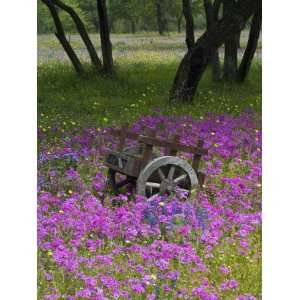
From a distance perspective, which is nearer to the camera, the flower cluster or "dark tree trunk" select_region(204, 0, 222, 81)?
the flower cluster

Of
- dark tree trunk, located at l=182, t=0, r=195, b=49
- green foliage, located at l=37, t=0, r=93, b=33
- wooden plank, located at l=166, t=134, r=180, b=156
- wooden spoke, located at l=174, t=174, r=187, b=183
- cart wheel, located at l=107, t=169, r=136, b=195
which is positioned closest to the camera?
wooden spoke, located at l=174, t=174, r=187, b=183

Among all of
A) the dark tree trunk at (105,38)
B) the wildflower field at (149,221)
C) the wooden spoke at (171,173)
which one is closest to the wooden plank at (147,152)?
the wooden spoke at (171,173)

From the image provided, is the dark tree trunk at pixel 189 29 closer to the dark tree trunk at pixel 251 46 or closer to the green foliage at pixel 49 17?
the dark tree trunk at pixel 251 46

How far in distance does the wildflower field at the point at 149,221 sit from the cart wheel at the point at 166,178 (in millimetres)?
138

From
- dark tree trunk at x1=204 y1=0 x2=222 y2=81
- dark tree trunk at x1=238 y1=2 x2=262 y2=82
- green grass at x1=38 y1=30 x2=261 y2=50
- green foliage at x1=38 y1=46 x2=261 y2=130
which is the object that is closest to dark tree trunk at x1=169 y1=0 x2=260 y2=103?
green foliage at x1=38 y1=46 x2=261 y2=130

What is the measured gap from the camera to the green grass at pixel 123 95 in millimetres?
11656

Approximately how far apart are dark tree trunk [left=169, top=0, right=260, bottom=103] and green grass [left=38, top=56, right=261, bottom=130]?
0.33 meters

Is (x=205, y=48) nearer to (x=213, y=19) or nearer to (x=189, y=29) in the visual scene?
(x=213, y=19)

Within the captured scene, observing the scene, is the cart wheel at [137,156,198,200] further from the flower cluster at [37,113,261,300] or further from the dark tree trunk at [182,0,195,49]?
the dark tree trunk at [182,0,195,49]

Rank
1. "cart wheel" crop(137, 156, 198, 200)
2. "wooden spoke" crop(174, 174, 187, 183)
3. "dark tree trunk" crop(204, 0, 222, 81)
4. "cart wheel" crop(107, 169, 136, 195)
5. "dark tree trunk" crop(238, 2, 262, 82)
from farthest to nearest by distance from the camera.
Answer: "dark tree trunk" crop(204, 0, 222, 81)
"dark tree trunk" crop(238, 2, 262, 82)
"cart wheel" crop(107, 169, 136, 195)
"wooden spoke" crop(174, 174, 187, 183)
"cart wheel" crop(137, 156, 198, 200)

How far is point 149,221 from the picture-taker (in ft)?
20.6

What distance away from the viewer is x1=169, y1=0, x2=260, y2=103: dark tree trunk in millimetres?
12155
